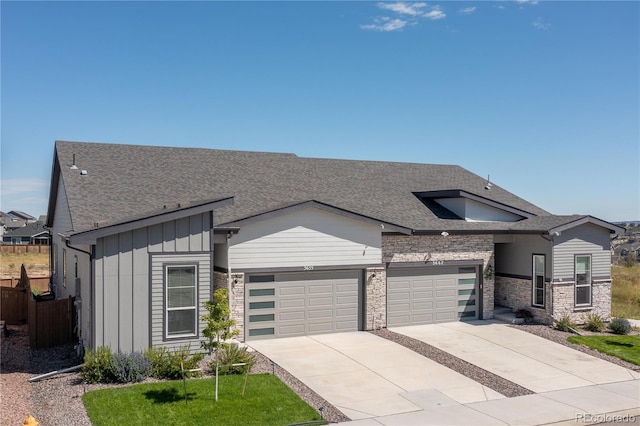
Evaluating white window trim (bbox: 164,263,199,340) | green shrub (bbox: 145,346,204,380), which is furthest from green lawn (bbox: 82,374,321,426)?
white window trim (bbox: 164,263,199,340)

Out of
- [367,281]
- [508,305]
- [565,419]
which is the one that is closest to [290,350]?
[367,281]

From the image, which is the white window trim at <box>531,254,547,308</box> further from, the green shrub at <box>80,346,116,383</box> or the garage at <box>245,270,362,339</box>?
the green shrub at <box>80,346,116,383</box>

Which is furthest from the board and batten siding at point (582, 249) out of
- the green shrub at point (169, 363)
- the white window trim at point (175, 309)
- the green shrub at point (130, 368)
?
the green shrub at point (130, 368)

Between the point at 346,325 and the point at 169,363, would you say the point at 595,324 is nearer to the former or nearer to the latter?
the point at 346,325

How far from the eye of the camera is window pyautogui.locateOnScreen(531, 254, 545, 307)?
1961 cm

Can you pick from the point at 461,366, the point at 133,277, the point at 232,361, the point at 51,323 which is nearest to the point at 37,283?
the point at 51,323

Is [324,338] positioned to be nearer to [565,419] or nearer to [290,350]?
[290,350]

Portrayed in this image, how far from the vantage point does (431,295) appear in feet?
63.6

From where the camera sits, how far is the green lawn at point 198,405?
9852 millimetres

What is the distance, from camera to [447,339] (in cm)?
1691

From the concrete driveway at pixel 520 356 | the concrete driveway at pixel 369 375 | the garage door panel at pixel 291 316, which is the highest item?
the garage door panel at pixel 291 316

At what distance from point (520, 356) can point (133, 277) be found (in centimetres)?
1041

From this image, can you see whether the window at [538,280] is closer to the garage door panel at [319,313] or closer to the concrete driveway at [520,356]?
the concrete driveway at [520,356]

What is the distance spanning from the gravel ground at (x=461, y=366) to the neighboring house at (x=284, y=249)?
5.79 ft
